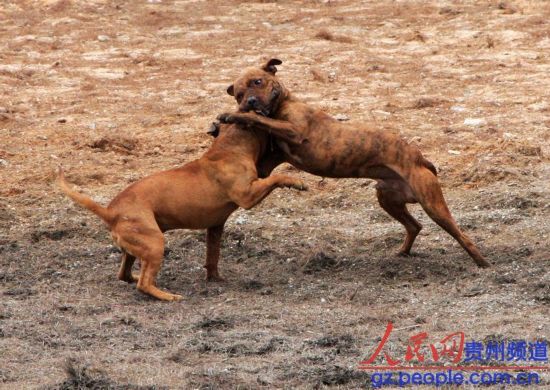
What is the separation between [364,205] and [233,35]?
22.0 ft

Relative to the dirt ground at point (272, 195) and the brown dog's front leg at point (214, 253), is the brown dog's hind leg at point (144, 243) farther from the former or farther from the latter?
the brown dog's front leg at point (214, 253)

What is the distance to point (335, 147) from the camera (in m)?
8.85

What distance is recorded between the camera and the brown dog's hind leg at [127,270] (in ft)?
28.8

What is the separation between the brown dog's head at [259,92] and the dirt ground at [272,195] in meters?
1.31

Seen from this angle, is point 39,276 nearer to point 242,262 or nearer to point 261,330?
point 242,262

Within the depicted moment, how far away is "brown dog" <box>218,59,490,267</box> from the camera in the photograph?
870cm

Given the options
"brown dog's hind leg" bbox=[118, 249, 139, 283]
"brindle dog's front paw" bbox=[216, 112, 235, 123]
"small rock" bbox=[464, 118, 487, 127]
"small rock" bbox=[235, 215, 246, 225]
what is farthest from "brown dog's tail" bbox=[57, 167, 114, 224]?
"small rock" bbox=[464, 118, 487, 127]

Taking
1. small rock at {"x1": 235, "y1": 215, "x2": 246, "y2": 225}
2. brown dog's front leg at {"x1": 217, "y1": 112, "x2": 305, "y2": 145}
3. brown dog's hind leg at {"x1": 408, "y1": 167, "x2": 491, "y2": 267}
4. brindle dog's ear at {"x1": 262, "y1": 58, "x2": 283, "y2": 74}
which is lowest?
small rock at {"x1": 235, "y1": 215, "x2": 246, "y2": 225}

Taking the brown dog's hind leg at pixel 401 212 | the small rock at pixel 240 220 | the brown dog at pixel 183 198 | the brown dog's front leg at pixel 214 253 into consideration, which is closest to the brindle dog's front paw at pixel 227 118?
the brown dog at pixel 183 198

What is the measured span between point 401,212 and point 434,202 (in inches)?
19.3

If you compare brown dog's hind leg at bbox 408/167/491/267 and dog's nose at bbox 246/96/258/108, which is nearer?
dog's nose at bbox 246/96/258/108

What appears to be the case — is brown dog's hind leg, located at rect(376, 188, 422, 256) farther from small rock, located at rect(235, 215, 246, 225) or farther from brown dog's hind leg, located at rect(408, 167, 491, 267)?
small rock, located at rect(235, 215, 246, 225)

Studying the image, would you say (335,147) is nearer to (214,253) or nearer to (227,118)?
(227,118)

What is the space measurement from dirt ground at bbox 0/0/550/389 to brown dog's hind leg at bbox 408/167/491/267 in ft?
0.47
